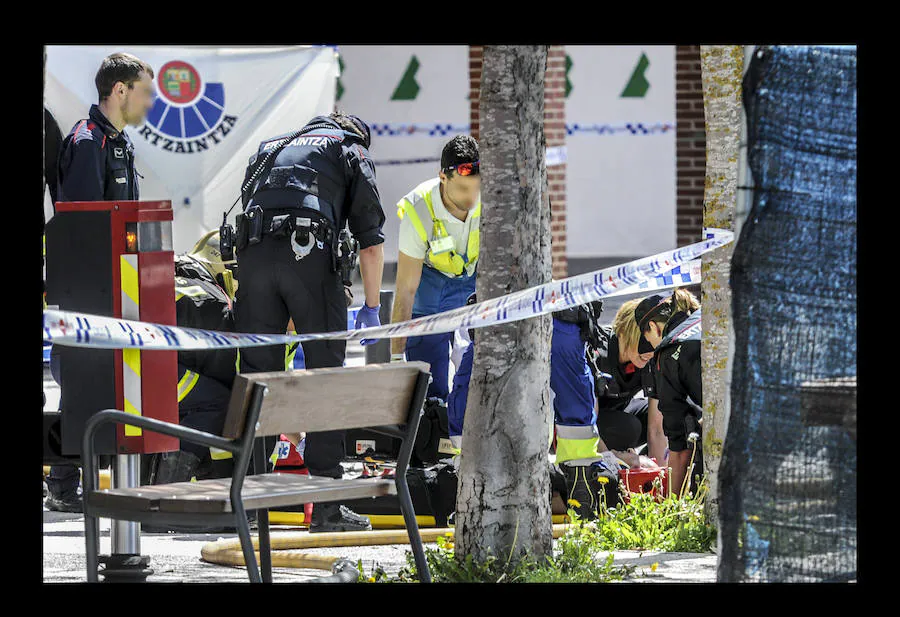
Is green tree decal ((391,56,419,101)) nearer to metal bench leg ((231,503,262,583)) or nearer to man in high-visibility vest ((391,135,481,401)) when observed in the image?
man in high-visibility vest ((391,135,481,401))

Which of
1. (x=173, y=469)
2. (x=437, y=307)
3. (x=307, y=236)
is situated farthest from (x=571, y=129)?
(x=173, y=469)

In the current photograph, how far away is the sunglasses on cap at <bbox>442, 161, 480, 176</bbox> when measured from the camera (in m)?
7.07

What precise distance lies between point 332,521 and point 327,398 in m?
1.80

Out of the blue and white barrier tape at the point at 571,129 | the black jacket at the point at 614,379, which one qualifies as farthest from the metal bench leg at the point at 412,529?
the blue and white barrier tape at the point at 571,129

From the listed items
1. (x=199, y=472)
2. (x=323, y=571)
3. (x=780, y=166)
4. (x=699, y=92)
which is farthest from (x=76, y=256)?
(x=699, y=92)

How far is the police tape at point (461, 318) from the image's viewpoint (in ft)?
15.0

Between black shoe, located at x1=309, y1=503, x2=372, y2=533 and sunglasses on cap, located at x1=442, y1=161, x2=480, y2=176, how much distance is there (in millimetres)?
1867

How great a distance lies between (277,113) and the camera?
41.8 ft

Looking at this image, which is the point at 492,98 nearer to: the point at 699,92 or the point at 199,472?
the point at 199,472

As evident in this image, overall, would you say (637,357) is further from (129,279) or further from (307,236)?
(129,279)

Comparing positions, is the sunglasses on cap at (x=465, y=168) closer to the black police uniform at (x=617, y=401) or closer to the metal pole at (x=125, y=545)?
the black police uniform at (x=617, y=401)

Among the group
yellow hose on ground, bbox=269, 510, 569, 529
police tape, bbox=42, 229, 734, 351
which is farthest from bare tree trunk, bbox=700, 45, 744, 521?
yellow hose on ground, bbox=269, 510, 569, 529

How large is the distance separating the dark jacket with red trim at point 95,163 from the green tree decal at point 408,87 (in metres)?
11.4

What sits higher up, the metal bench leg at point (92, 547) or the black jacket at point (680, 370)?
the black jacket at point (680, 370)
